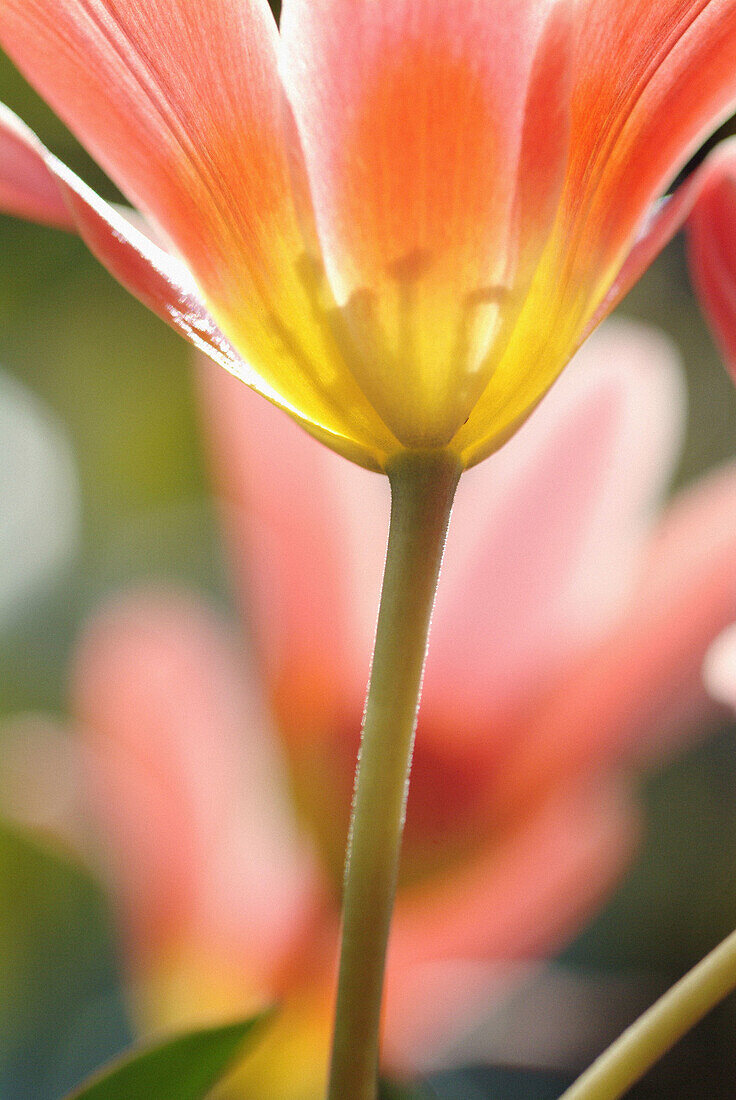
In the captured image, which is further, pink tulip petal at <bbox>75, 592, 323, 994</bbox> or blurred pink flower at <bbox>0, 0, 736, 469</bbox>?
pink tulip petal at <bbox>75, 592, 323, 994</bbox>

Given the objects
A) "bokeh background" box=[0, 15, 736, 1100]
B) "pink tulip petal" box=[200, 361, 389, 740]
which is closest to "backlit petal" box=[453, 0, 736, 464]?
"pink tulip petal" box=[200, 361, 389, 740]

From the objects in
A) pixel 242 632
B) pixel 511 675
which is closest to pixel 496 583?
pixel 511 675

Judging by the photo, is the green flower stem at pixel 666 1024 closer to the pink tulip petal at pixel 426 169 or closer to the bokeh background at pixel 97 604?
the pink tulip petal at pixel 426 169

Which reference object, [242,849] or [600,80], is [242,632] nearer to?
[242,849]

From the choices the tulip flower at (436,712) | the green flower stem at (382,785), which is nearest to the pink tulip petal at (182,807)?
the tulip flower at (436,712)

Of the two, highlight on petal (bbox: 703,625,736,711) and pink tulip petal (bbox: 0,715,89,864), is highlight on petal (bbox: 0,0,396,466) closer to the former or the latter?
highlight on petal (bbox: 703,625,736,711)
